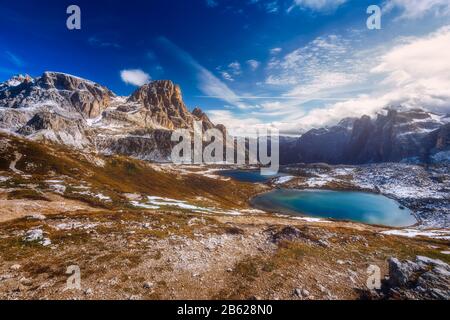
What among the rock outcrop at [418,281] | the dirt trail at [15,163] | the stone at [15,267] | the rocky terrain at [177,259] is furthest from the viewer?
the dirt trail at [15,163]

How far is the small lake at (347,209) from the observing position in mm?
112625

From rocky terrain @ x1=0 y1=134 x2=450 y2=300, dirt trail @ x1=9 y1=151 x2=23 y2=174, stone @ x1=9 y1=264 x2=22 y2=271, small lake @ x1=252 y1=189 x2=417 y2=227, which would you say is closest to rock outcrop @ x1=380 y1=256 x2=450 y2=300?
rocky terrain @ x1=0 y1=134 x2=450 y2=300

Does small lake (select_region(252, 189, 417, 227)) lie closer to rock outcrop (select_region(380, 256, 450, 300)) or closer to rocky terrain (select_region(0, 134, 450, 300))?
rocky terrain (select_region(0, 134, 450, 300))

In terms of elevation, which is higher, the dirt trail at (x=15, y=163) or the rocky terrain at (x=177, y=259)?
the dirt trail at (x=15, y=163)

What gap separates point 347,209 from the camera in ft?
433

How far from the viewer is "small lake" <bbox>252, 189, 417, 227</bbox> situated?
11262 cm

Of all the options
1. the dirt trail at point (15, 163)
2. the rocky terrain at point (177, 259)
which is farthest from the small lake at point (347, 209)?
the dirt trail at point (15, 163)

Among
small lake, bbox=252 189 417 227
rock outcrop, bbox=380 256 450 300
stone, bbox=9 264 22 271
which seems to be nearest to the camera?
rock outcrop, bbox=380 256 450 300

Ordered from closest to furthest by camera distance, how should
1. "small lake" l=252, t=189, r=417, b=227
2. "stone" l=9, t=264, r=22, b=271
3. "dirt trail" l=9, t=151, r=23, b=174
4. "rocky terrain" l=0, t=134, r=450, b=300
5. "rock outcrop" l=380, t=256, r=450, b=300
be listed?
"rock outcrop" l=380, t=256, r=450, b=300, "rocky terrain" l=0, t=134, r=450, b=300, "stone" l=9, t=264, r=22, b=271, "dirt trail" l=9, t=151, r=23, b=174, "small lake" l=252, t=189, r=417, b=227

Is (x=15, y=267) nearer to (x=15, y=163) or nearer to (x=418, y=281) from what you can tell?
(x=418, y=281)

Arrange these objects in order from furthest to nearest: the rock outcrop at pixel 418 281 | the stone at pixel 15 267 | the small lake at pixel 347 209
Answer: the small lake at pixel 347 209 → the stone at pixel 15 267 → the rock outcrop at pixel 418 281

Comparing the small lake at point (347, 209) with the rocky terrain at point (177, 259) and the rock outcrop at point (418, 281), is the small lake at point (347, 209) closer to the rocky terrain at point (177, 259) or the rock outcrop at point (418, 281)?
the rocky terrain at point (177, 259)
